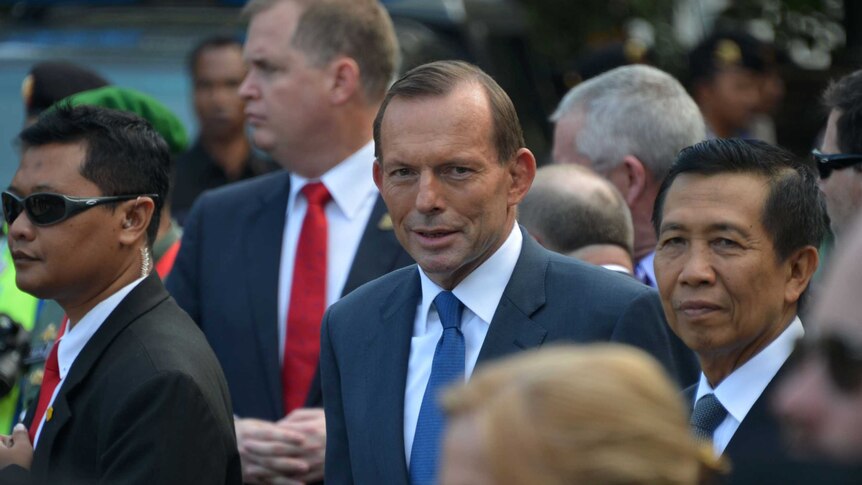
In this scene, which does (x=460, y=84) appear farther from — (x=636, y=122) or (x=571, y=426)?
(x=571, y=426)

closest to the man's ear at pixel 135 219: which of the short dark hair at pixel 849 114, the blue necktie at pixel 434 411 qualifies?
the blue necktie at pixel 434 411

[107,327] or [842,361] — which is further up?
[842,361]

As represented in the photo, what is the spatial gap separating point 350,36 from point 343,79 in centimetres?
19

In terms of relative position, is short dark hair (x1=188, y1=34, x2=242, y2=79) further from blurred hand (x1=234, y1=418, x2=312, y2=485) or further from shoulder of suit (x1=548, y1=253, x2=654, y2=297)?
shoulder of suit (x1=548, y1=253, x2=654, y2=297)

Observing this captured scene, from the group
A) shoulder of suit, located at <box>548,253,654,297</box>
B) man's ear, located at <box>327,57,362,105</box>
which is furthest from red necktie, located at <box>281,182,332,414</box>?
shoulder of suit, located at <box>548,253,654,297</box>

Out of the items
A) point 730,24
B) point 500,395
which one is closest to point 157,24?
point 730,24

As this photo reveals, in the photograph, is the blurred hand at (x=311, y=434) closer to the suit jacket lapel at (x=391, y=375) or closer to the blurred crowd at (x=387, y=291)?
the blurred crowd at (x=387, y=291)

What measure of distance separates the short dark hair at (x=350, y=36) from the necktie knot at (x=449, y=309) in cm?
169

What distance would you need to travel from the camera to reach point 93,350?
12.2ft

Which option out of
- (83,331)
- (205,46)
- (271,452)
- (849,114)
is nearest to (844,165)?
(849,114)

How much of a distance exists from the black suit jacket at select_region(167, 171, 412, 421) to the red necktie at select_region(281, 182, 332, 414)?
2.4 inches

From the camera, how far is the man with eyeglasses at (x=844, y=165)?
3.75m

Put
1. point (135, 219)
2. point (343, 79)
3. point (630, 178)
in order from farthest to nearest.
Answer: point (343, 79) < point (630, 178) < point (135, 219)

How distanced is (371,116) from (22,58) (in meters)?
3.51
